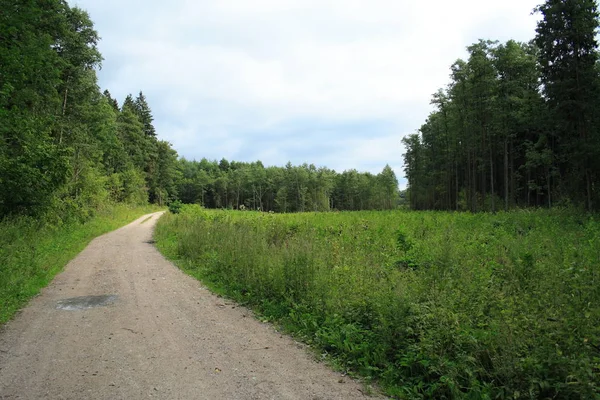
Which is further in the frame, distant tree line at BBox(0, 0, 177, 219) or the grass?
distant tree line at BBox(0, 0, 177, 219)

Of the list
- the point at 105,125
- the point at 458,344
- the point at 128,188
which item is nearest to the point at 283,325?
the point at 458,344

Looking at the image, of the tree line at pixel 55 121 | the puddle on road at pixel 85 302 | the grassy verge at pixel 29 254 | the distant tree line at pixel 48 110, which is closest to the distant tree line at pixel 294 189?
the tree line at pixel 55 121

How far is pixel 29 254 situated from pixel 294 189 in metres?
87.5

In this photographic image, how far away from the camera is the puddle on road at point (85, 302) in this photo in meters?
7.43

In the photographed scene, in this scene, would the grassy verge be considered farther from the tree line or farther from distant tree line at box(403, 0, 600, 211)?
distant tree line at box(403, 0, 600, 211)

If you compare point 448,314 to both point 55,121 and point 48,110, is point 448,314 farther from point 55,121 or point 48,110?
point 55,121

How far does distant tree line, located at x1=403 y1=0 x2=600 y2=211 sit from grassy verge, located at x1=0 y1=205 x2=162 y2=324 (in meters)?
25.5

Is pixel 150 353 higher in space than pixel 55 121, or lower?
lower

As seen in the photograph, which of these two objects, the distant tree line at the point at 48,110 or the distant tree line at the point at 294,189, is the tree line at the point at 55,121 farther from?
the distant tree line at the point at 294,189

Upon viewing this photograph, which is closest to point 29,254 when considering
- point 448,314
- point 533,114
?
point 448,314

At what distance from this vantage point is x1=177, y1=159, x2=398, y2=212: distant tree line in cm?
9538

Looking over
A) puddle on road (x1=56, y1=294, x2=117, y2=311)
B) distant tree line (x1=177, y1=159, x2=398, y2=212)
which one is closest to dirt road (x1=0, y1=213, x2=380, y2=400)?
puddle on road (x1=56, y1=294, x2=117, y2=311)

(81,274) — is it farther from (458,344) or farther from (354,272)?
(458,344)

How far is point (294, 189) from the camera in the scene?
9831 centimetres
